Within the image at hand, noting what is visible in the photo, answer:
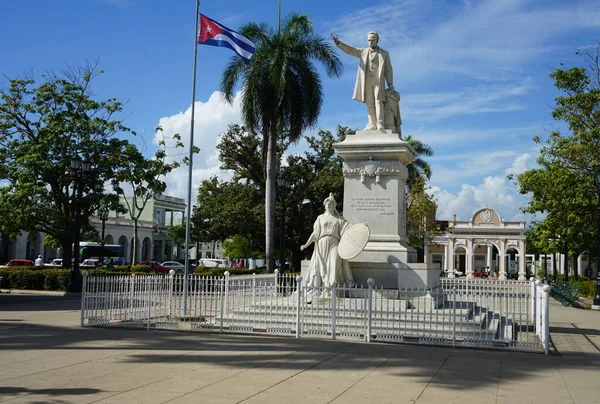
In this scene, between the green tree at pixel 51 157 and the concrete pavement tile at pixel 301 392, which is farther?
the green tree at pixel 51 157

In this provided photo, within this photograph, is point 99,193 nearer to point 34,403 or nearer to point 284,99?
point 284,99

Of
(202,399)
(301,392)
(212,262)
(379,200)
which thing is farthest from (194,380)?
(212,262)

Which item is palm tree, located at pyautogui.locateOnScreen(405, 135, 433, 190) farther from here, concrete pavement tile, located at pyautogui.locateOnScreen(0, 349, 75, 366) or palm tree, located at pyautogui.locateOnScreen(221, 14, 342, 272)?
concrete pavement tile, located at pyautogui.locateOnScreen(0, 349, 75, 366)

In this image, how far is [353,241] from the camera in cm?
1291

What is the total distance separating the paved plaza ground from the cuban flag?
10.5 meters

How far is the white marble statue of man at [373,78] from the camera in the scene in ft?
48.5

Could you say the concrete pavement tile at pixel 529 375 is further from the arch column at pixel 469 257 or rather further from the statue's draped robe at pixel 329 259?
the arch column at pixel 469 257

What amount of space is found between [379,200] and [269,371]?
6678 mm

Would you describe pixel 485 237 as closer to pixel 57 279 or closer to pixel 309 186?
pixel 309 186

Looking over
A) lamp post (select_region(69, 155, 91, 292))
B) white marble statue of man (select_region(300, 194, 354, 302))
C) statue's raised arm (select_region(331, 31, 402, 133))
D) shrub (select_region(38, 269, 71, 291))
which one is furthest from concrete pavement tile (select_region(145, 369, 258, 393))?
shrub (select_region(38, 269, 71, 291))

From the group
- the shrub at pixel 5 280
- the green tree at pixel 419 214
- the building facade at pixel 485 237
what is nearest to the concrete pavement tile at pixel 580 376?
the shrub at pixel 5 280

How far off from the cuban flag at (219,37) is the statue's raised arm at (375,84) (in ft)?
20.2

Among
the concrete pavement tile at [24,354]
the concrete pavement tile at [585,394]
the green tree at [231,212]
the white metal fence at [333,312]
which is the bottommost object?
the concrete pavement tile at [24,354]

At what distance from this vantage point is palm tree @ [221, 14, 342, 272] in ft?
89.9
